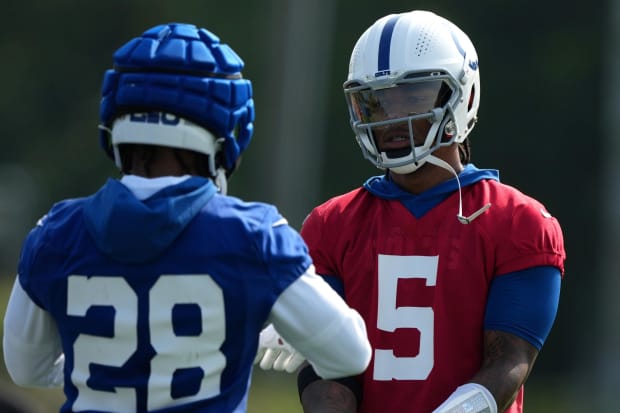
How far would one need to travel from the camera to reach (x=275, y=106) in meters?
19.7

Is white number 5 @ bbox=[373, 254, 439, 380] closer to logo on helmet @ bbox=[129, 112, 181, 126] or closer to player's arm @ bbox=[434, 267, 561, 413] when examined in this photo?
player's arm @ bbox=[434, 267, 561, 413]

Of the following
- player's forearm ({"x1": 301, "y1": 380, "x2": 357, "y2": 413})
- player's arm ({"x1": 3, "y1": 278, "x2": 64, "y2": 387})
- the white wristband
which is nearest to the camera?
player's arm ({"x1": 3, "y1": 278, "x2": 64, "y2": 387})

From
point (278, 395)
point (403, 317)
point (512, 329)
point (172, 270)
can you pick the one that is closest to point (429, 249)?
point (403, 317)

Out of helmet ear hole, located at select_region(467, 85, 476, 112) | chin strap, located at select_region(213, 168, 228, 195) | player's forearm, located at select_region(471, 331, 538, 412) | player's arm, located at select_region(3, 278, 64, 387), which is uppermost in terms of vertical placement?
helmet ear hole, located at select_region(467, 85, 476, 112)

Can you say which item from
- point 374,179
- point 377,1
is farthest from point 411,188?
point 377,1

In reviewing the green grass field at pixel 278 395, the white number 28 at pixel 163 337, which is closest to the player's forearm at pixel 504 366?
the white number 28 at pixel 163 337

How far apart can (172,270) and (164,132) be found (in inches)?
15.2

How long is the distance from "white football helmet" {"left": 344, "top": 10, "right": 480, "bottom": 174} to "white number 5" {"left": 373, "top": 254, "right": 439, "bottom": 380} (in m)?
0.33

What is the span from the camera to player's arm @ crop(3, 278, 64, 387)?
13.9ft

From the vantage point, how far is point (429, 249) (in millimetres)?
4926

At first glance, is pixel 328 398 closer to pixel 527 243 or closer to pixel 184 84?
pixel 527 243

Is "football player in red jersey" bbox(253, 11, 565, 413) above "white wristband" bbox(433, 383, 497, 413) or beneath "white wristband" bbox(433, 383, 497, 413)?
above

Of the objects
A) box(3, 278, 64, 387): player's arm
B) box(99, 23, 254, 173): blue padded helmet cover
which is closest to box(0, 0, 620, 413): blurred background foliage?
box(3, 278, 64, 387): player's arm

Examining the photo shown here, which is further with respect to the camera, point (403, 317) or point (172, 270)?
point (403, 317)
